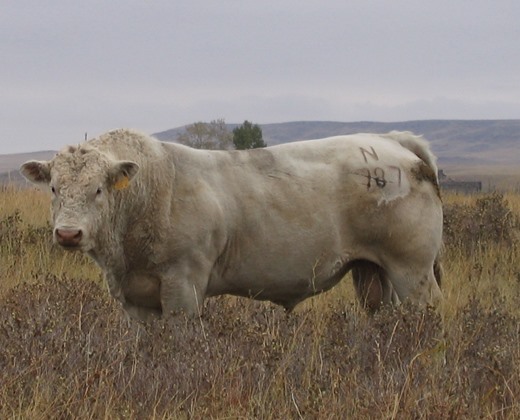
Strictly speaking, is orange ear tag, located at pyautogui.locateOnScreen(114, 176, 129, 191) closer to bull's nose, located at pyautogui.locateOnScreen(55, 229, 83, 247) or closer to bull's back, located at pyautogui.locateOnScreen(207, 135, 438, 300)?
bull's nose, located at pyautogui.locateOnScreen(55, 229, 83, 247)

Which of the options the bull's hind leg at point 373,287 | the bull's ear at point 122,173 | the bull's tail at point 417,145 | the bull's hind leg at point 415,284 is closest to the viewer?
the bull's ear at point 122,173

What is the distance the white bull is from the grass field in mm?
295

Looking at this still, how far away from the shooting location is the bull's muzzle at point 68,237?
6.02 metres

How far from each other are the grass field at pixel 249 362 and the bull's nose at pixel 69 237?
409 millimetres

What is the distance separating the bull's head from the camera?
6.11 meters

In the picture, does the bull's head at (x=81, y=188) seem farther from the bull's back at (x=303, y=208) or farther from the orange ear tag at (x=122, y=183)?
the bull's back at (x=303, y=208)

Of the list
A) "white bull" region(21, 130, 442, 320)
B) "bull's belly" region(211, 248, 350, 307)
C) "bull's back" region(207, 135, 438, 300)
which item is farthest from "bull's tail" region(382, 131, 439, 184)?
"bull's belly" region(211, 248, 350, 307)

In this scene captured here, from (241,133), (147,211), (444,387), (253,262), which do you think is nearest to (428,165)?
(253,262)

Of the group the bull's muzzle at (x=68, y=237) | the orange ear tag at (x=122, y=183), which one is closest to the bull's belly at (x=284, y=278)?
the orange ear tag at (x=122, y=183)

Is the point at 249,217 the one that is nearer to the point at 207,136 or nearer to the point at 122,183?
the point at 122,183

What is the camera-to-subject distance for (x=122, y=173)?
648 centimetres

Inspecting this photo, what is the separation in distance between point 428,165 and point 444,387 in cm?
318

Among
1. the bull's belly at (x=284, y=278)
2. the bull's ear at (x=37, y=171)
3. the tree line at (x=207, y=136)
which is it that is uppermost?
the bull's ear at (x=37, y=171)

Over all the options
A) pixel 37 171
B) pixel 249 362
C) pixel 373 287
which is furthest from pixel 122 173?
pixel 373 287
